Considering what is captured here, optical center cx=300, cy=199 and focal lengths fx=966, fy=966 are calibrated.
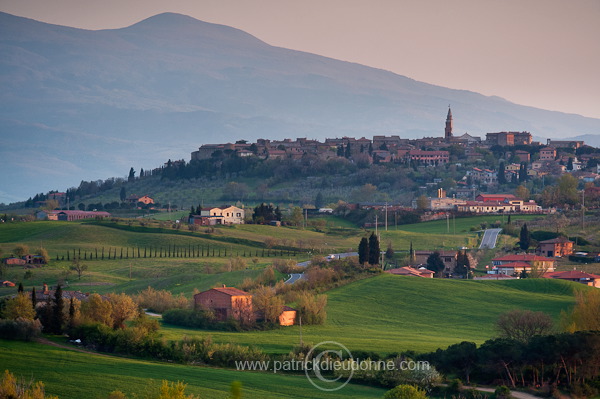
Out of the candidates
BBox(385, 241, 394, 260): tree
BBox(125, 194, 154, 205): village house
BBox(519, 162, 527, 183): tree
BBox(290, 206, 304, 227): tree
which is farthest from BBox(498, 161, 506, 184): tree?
BBox(385, 241, 394, 260): tree

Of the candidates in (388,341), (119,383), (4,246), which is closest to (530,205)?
(4,246)

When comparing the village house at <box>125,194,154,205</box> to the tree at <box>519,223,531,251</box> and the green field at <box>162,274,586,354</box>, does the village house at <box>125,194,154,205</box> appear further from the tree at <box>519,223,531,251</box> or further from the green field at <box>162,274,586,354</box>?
the green field at <box>162,274,586,354</box>

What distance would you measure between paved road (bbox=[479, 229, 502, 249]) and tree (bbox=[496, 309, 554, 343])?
34473 millimetres

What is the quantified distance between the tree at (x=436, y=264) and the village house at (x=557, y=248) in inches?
401

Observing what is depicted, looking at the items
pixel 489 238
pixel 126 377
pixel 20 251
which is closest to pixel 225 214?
pixel 489 238

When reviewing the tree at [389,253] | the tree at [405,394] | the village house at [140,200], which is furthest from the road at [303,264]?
the village house at [140,200]

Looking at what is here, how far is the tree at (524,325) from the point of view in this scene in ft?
135

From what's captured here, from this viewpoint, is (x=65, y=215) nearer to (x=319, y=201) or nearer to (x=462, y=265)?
(x=319, y=201)

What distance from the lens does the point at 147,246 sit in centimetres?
7506

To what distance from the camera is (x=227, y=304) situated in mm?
46531

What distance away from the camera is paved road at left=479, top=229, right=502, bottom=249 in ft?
252

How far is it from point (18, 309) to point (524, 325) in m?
21.4

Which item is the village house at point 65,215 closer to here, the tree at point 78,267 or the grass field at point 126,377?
the tree at point 78,267

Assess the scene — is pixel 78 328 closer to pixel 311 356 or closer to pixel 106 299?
pixel 106 299
